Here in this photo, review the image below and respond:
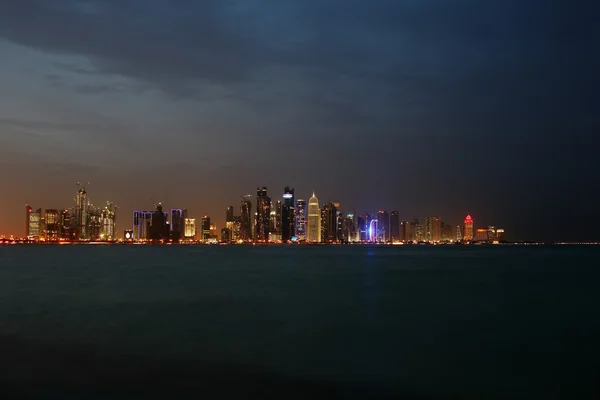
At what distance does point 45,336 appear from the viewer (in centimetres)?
2623

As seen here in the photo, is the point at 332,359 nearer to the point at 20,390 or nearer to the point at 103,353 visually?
the point at 103,353

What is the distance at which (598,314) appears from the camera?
120 ft

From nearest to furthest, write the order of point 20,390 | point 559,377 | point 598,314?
point 20,390 < point 559,377 < point 598,314

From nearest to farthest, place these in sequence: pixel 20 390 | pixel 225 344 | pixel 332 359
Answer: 1. pixel 20 390
2. pixel 332 359
3. pixel 225 344

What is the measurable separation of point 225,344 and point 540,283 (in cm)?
4435

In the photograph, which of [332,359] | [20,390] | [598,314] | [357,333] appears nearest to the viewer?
[20,390]

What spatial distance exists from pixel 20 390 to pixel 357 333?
1549cm

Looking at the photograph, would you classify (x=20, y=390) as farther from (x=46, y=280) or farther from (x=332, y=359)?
(x=46, y=280)

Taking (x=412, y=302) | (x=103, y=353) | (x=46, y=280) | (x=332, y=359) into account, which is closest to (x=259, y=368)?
(x=332, y=359)

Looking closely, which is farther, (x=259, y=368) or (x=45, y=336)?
(x=45, y=336)

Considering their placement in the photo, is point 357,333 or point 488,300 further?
point 488,300

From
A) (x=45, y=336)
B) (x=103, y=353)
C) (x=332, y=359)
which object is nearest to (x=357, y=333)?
(x=332, y=359)

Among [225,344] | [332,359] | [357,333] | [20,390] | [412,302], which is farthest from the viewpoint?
[412,302]

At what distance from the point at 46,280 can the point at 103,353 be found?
39.9 meters
